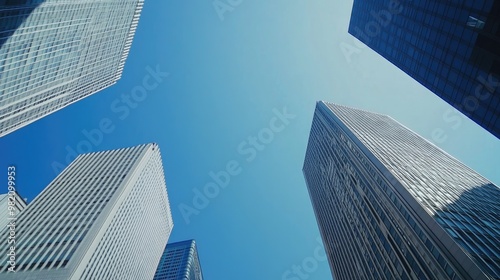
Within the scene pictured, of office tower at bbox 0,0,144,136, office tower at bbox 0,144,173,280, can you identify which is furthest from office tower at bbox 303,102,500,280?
office tower at bbox 0,0,144,136

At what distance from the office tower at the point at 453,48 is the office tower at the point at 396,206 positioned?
15.2 m

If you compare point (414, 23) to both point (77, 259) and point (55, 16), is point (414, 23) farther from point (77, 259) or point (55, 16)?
point (55, 16)

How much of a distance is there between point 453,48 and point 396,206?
25.0m

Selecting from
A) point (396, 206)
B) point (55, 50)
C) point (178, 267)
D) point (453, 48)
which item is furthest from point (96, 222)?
point (178, 267)

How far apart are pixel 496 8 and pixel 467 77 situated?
32.9ft

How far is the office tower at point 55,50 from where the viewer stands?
79.4 metres

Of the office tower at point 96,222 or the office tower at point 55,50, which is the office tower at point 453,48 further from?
the office tower at point 55,50

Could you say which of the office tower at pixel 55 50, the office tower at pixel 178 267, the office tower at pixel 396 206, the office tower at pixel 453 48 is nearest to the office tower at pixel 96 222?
the office tower at pixel 55 50

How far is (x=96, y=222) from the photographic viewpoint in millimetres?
81750

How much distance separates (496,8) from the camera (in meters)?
41.1

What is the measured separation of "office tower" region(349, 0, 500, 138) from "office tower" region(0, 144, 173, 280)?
72.4 meters

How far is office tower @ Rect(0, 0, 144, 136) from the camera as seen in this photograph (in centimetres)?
7938

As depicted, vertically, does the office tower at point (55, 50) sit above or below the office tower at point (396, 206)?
above

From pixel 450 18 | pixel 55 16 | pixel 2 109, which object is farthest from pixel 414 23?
pixel 2 109
